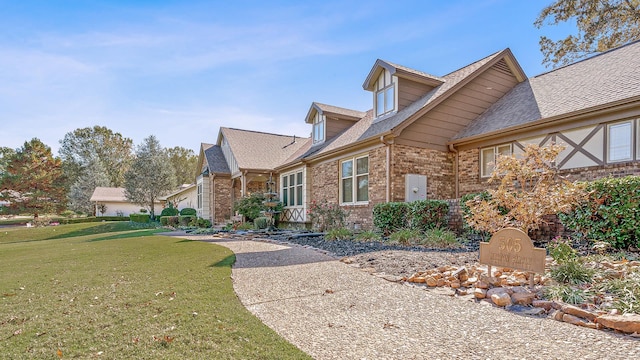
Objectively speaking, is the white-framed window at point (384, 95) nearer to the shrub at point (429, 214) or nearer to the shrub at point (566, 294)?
the shrub at point (429, 214)

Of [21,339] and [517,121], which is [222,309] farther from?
→ [517,121]

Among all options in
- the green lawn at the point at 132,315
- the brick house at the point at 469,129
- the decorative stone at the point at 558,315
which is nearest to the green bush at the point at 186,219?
the brick house at the point at 469,129

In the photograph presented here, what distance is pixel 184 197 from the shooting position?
3203 cm

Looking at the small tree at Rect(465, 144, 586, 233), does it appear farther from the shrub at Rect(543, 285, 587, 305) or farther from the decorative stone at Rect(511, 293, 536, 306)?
the decorative stone at Rect(511, 293, 536, 306)

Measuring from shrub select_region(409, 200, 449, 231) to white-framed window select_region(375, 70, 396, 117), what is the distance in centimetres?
507

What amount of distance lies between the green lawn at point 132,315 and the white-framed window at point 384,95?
9.22 m

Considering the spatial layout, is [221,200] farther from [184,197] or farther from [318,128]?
[184,197]

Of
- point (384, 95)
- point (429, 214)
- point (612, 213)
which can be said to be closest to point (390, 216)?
point (429, 214)

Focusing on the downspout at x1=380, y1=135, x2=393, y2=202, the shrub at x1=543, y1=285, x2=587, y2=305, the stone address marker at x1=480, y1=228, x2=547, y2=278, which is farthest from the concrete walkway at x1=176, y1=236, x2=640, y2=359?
the downspout at x1=380, y1=135, x2=393, y2=202

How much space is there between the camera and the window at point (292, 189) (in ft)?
54.9

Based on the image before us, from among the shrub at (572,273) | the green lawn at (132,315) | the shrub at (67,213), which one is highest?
the shrub at (572,273)

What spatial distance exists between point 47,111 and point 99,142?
1713 inches

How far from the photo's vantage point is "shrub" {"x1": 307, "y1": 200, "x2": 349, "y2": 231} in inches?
488

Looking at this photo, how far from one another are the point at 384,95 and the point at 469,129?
3.50 meters
